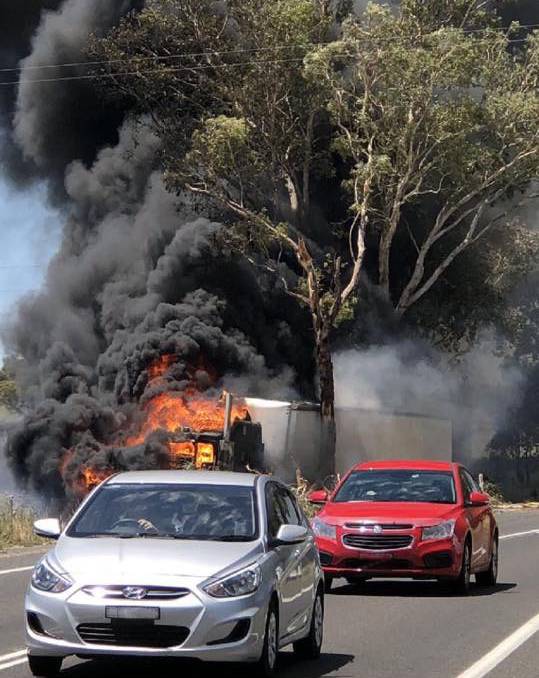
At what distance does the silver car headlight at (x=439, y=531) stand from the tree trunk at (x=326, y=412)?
2520 centimetres

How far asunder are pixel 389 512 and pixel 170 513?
6.61 meters

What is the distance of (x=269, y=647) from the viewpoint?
365 inches

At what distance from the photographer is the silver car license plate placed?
8.73 meters

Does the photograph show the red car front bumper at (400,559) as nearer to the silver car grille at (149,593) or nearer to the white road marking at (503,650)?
the white road marking at (503,650)

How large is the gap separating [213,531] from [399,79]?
1280 inches

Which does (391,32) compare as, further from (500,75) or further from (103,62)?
(103,62)

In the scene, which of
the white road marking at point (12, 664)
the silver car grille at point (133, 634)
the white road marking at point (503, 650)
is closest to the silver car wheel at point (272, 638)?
the silver car grille at point (133, 634)

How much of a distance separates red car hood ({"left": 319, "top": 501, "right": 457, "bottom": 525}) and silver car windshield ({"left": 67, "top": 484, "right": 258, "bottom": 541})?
604 cm

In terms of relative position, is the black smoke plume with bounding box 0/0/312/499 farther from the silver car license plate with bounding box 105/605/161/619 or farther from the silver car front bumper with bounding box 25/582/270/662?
the silver car license plate with bounding box 105/605/161/619

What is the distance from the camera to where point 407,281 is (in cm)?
5141

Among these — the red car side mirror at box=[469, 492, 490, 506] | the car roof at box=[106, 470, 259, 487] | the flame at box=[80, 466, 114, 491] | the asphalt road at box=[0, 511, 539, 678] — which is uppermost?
the car roof at box=[106, 470, 259, 487]

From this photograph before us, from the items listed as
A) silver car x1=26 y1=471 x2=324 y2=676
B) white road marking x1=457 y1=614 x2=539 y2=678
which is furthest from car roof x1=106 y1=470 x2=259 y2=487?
white road marking x1=457 y1=614 x2=539 y2=678

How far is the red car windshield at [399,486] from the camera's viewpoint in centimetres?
1705

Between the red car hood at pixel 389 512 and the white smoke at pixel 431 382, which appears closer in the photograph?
the red car hood at pixel 389 512
